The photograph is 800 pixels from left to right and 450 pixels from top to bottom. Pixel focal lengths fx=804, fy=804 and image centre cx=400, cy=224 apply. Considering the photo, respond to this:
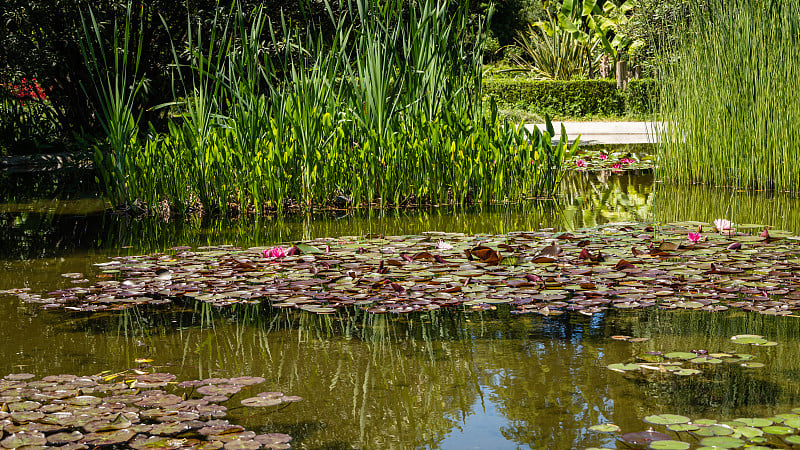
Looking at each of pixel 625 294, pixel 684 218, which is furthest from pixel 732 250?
pixel 684 218

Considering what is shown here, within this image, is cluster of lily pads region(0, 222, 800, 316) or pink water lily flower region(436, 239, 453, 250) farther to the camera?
pink water lily flower region(436, 239, 453, 250)

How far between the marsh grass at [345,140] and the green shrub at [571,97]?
13.9 m

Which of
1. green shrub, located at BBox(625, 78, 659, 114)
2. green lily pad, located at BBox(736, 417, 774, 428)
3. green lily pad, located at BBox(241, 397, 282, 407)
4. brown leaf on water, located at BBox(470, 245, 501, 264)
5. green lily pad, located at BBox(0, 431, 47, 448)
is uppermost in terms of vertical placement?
green shrub, located at BBox(625, 78, 659, 114)

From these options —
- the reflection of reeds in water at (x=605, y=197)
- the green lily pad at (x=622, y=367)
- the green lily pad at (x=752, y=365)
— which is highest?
the reflection of reeds in water at (x=605, y=197)

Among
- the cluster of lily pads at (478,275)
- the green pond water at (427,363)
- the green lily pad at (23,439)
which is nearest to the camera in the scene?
the green lily pad at (23,439)

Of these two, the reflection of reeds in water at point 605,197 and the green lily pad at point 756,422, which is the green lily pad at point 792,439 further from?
the reflection of reeds in water at point 605,197

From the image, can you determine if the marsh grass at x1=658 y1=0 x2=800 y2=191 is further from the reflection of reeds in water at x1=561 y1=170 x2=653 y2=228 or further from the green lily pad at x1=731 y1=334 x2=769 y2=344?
the green lily pad at x1=731 y1=334 x2=769 y2=344

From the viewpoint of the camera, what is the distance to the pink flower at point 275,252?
14.8 feet

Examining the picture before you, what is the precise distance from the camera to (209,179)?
6.77 m

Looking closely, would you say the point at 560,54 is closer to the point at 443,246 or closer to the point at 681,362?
the point at 443,246

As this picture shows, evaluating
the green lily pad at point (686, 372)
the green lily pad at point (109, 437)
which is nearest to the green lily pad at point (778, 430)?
the green lily pad at point (686, 372)

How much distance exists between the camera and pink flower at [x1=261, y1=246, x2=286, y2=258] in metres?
4.50

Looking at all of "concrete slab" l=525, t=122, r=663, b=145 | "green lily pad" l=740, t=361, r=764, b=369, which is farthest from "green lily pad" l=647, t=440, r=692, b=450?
"concrete slab" l=525, t=122, r=663, b=145

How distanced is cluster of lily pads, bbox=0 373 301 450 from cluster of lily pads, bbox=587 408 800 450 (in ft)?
3.16
